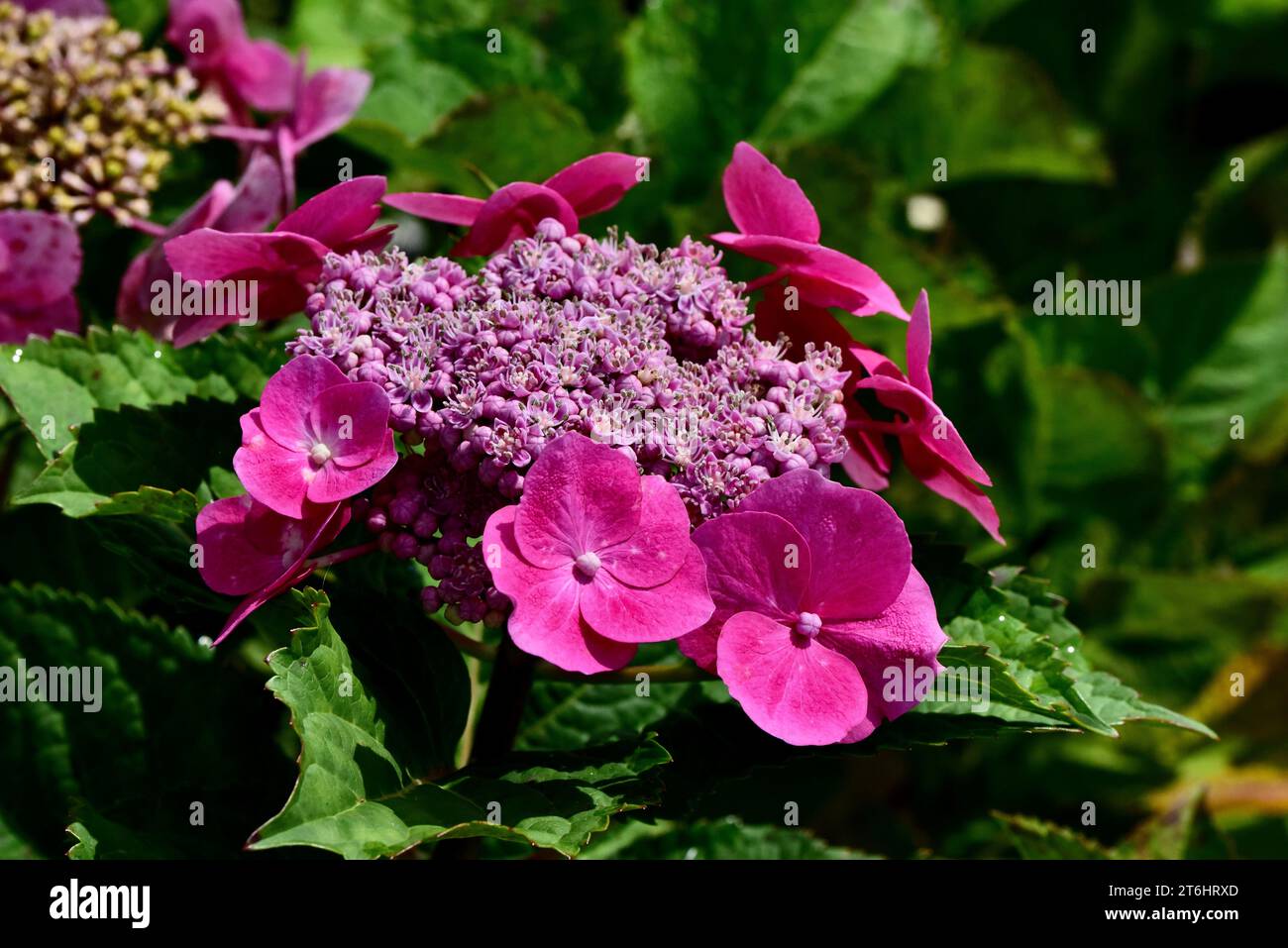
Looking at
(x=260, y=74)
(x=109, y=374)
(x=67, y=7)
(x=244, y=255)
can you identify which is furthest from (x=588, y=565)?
(x=67, y=7)

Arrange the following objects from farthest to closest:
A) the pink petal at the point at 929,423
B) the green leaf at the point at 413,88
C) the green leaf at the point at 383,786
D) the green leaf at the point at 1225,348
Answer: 1. the green leaf at the point at 1225,348
2. the green leaf at the point at 413,88
3. the pink petal at the point at 929,423
4. the green leaf at the point at 383,786

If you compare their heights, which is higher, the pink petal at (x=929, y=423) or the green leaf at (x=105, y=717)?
the pink petal at (x=929, y=423)

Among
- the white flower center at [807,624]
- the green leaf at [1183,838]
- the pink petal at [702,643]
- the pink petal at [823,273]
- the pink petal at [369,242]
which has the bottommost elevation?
the green leaf at [1183,838]

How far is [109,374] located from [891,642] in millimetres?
825

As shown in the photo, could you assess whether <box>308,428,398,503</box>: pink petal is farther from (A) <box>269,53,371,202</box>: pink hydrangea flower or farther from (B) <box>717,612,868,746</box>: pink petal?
(A) <box>269,53,371,202</box>: pink hydrangea flower

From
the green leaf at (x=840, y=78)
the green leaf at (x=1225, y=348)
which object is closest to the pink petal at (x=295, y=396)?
the green leaf at (x=840, y=78)

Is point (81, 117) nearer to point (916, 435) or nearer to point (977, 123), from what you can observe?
point (916, 435)

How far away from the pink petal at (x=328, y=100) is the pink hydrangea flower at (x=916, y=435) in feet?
2.49

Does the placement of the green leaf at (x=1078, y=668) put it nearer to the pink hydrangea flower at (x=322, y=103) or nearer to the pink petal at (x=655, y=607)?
the pink petal at (x=655, y=607)

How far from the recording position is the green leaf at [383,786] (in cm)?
90

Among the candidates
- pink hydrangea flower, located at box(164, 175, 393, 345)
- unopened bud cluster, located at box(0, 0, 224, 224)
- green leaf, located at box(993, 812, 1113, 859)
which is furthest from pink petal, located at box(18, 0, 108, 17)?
green leaf, located at box(993, 812, 1113, 859)

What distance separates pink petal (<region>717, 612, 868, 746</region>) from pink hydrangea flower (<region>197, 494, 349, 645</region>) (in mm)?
334

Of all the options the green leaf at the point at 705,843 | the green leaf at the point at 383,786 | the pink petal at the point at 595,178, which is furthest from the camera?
the green leaf at the point at 705,843
